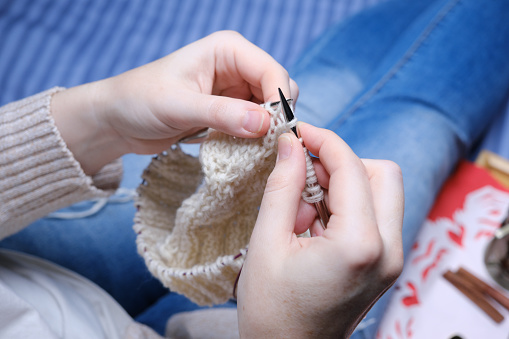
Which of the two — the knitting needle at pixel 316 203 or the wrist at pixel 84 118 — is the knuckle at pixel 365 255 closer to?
the knitting needle at pixel 316 203

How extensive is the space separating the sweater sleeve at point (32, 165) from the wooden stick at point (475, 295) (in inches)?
28.3

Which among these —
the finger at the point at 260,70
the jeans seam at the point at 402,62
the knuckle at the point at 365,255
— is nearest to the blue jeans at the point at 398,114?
the jeans seam at the point at 402,62

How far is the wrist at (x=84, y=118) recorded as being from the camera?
1.91 ft

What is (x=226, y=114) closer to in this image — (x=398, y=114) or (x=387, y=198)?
(x=387, y=198)

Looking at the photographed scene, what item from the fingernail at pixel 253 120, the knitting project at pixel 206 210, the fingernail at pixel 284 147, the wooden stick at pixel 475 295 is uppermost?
the fingernail at pixel 253 120

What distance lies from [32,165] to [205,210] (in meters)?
0.28

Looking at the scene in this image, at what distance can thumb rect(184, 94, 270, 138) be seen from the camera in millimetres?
432

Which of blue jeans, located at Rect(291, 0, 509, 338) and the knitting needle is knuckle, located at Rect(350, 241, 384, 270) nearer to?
the knitting needle

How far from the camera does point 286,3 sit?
129 cm

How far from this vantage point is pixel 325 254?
345 millimetres

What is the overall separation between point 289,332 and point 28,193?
1.48ft

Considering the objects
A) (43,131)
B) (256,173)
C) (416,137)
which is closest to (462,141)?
(416,137)

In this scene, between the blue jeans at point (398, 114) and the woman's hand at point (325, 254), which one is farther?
the blue jeans at point (398, 114)

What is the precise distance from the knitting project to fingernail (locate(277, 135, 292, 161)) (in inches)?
0.9
